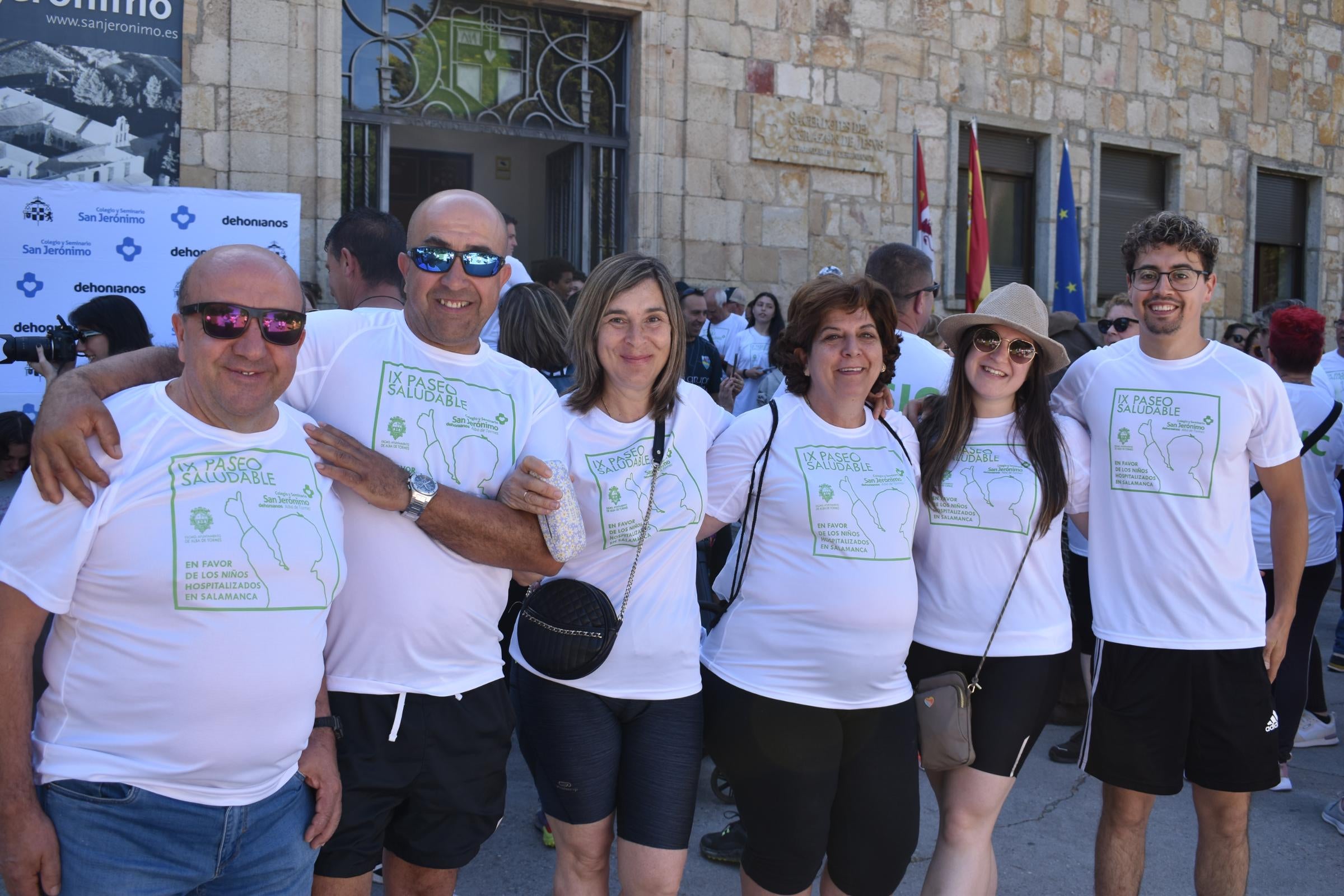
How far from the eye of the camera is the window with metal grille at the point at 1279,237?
13914 millimetres

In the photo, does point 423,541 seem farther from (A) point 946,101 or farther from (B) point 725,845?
(A) point 946,101

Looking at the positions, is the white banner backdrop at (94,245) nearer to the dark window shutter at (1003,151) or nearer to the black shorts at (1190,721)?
the black shorts at (1190,721)

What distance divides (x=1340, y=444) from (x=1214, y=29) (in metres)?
9.65

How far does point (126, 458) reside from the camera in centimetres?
196

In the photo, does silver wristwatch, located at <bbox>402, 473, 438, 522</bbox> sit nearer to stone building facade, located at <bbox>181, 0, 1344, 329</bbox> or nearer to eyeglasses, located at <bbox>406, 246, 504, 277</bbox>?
eyeglasses, located at <bbox>406, 246, 504, 277</bbox>

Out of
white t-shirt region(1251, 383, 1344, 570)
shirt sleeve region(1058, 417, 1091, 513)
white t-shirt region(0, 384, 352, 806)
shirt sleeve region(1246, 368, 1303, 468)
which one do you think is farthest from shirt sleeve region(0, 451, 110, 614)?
white t-shirt region(1251, 383, 1344, 570)

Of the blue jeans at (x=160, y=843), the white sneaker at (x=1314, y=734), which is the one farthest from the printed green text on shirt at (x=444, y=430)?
the white sneaker at (x=1314, y=734)

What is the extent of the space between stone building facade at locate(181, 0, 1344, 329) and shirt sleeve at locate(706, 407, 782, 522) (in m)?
6.34

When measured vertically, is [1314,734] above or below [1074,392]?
below

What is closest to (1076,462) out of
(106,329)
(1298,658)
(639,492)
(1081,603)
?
(1081,603)

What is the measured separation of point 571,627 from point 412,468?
52 centimetres

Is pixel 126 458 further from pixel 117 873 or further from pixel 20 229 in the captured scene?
pixel 20 229

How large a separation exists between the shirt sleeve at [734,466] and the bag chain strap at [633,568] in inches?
8.6

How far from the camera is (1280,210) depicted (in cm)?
1410
